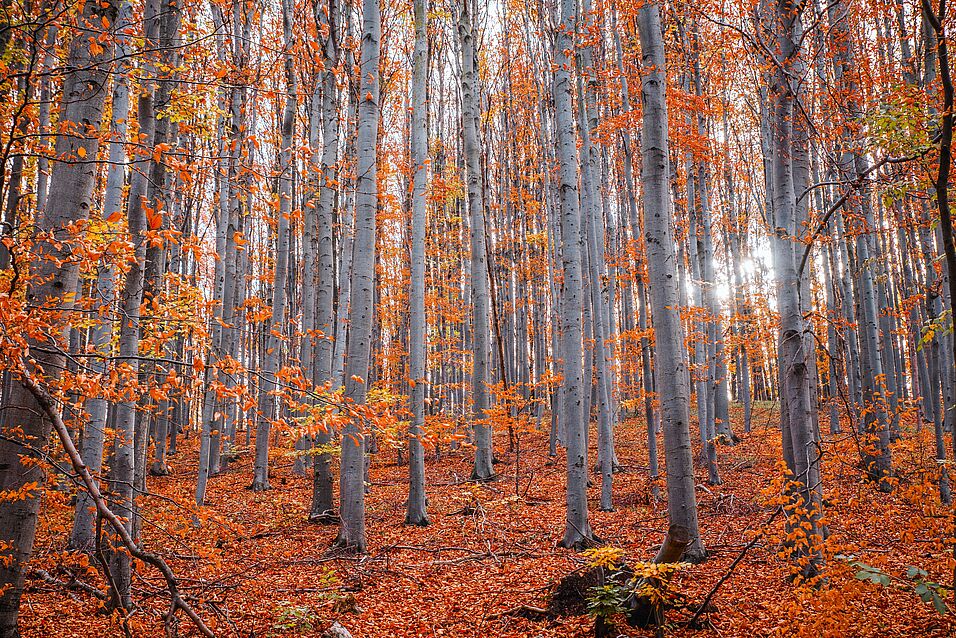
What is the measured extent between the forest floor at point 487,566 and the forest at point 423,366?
0.17 ft

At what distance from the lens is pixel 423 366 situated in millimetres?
9117

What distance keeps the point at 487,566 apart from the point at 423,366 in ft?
11.9

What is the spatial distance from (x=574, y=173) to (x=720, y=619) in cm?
534

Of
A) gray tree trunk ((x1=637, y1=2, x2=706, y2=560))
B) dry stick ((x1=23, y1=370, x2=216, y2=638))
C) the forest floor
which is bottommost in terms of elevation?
the forest floor

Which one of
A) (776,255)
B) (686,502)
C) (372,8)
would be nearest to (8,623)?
(686,502)

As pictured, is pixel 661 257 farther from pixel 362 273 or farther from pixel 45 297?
pixel 45 297

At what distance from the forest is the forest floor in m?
0.05

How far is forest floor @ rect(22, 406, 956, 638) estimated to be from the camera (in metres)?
3.67

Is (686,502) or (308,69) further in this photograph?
(308,69)

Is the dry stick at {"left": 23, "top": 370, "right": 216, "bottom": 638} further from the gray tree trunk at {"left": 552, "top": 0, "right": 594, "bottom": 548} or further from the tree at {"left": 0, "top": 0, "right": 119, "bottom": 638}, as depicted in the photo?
the gray tree trunk at {"left": 552, "top": 0, "right": 594, "bottom": 548}

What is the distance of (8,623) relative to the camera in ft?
11.7

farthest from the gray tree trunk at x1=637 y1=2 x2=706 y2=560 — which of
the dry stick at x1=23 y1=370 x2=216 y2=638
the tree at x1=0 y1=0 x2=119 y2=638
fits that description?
the tree at x1=0 y1=0 x2=119 y2=638

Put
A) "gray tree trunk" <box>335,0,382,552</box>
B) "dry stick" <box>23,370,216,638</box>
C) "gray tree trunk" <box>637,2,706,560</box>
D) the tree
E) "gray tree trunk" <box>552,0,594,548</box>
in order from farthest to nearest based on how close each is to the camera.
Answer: "gray tree trunk" <box>335,0,382,552</box> < "gray tree trunk" <box>552,0,594,548</box> < "gray tree trunk" <box>637,2,706,560</box> < the tree < "dry stick" <box>23,370,216,638</box>

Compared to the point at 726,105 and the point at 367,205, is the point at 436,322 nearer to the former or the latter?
the point at 726,105
